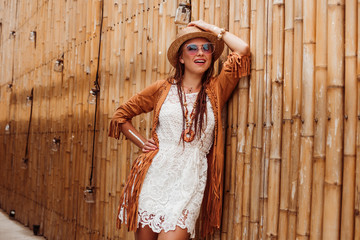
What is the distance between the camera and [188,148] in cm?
285

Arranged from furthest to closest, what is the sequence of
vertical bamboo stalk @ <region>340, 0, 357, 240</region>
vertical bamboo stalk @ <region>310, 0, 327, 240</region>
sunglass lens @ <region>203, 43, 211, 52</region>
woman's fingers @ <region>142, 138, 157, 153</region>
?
1. woman's fingers @ <region>142, 138, 157, 153</region>
2. sunglass lens @ <region>203, 43, 211, 52</region>
3. vertical bamboo stalk @ <region>310, 0, 327, 240</region>
4. vertical bamboo stalk @ <region>340, 0, 357, 240</region>

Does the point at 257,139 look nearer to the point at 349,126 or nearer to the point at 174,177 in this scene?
the point at 174,177

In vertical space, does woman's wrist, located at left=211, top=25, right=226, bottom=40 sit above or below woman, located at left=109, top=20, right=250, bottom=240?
above

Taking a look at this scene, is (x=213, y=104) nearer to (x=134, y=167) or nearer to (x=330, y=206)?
(x=134, y=167)

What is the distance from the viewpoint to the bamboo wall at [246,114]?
2.22 meters

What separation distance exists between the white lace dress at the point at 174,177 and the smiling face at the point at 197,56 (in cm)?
16

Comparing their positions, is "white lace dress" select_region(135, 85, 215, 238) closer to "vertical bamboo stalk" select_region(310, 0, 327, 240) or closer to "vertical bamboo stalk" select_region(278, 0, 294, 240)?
"vertical bamboo stalk" select_region(278, 0, 294, 240)

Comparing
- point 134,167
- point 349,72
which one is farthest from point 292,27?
point 134,167

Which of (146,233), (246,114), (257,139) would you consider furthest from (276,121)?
(146,233)

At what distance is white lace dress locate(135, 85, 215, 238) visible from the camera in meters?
2.73

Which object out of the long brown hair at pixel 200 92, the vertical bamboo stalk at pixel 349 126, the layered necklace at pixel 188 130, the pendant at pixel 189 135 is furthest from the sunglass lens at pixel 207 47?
the vertical bamboo stalk at pixel 349 126

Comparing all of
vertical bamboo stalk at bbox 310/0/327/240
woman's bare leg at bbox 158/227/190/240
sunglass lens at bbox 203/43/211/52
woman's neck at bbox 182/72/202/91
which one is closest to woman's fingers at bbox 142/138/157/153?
woman's neck at bbox 182/72/202/91

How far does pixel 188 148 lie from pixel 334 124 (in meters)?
0.93

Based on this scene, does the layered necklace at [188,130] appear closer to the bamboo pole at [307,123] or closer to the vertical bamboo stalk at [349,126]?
the bamboo pole at [307,123]
